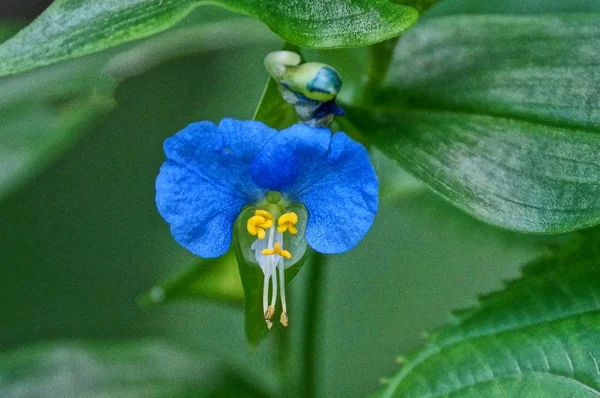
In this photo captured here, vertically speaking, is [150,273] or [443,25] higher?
[443,25]

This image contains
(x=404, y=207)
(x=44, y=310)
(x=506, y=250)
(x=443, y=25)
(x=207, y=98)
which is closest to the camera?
(x=443, y=25)

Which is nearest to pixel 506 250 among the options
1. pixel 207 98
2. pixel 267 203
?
pixel 267 203

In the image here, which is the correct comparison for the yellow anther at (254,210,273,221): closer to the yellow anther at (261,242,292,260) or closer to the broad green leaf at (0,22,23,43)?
the yellow anther at (261,242,292,260)

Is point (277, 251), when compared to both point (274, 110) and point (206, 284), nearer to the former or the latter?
point (274, 110)

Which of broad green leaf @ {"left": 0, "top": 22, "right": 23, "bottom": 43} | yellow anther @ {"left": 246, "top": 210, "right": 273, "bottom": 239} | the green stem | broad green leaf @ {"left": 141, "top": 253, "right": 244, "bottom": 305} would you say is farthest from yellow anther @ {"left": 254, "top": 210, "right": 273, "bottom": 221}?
broad green leaf @ {"left": 0, "top": 22, "right": 23, "bottom": 43}

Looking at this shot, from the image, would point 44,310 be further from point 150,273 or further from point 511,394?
point 511,394

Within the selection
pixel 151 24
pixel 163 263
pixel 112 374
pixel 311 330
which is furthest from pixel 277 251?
pixel 163 263
